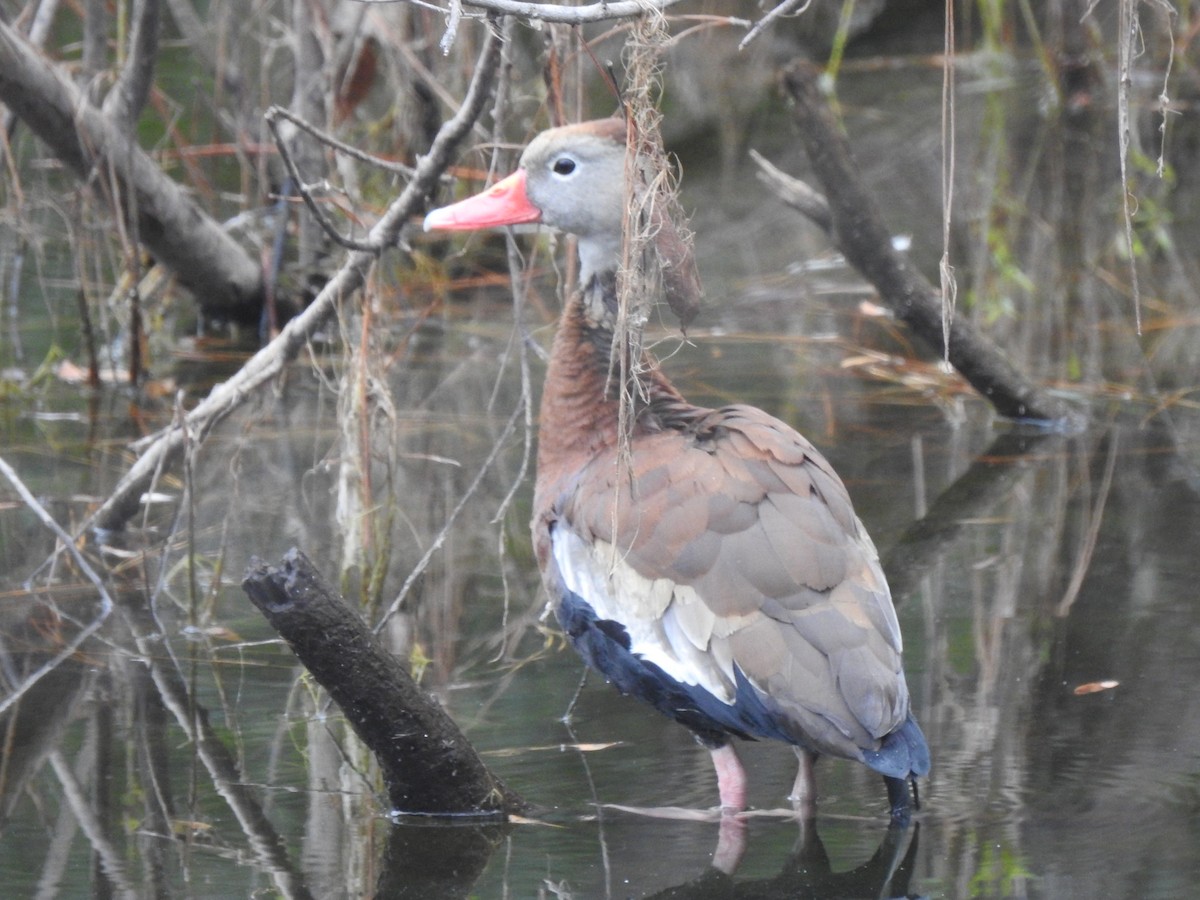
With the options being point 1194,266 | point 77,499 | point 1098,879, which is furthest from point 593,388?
point 1194,266

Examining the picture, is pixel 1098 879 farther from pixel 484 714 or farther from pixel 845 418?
pixel 845 418

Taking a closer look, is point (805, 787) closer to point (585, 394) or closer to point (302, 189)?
point (585, 394)

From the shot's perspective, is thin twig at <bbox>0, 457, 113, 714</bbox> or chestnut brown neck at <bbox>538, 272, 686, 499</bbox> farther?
thin twig at <bbox>0, 457, 113, 714</bbox>

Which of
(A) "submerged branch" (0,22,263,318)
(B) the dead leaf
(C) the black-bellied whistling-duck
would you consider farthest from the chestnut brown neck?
(A) "submerged branch" (0,22,263,318)

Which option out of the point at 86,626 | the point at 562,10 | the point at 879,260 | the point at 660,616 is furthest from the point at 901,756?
the point at 879,260

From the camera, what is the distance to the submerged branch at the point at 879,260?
5047 millimetres

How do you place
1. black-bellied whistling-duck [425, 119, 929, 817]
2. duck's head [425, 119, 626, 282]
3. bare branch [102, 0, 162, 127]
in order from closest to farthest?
black-bellied whistling-duck [425, 119, 929, 817], duck's head [425, 119, 626, 282], bare branch [102, 0, 162, 127]

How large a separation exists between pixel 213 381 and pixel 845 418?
270 cm

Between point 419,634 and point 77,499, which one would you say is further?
point 77,499

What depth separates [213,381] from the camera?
21.8 feet

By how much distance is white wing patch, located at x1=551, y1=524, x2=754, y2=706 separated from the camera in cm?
297

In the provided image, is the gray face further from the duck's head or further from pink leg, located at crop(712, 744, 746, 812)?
pink leg, located at crop(712, 744, 746, 812)

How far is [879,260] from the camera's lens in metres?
5.22

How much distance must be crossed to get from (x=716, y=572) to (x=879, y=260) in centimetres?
246
